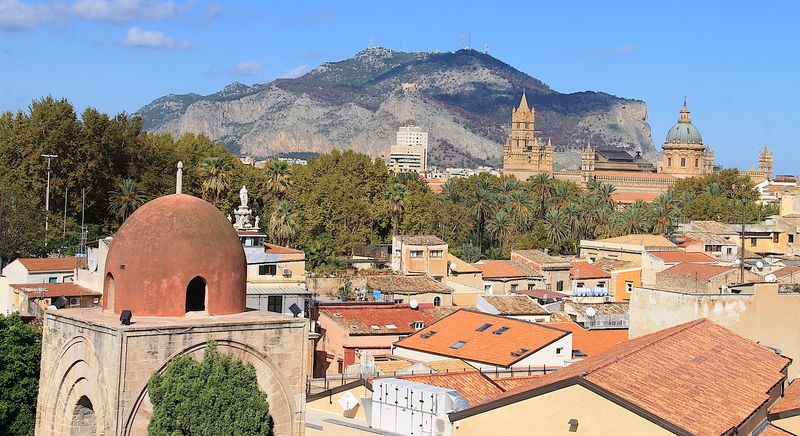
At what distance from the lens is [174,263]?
725 inches

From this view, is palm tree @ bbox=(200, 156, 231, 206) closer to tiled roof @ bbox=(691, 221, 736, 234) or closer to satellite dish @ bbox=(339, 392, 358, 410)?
tiled roof @ bbox=(691, 221, 736, 234)

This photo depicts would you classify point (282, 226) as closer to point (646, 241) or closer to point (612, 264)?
point (612, 264)

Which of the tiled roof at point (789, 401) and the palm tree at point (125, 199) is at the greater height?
the palm tree at point (125, 199)

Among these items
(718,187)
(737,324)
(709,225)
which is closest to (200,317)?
(737,324)

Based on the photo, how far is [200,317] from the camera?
18625 millimetres

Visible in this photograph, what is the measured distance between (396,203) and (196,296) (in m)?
57.6

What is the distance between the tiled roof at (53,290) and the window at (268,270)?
572 cm

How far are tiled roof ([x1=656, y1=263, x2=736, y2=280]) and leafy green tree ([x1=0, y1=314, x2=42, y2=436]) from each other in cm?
2380

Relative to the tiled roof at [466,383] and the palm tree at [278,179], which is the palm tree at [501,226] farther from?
the tiled roof at [466,383]

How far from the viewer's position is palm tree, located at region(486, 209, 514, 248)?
84188 mm

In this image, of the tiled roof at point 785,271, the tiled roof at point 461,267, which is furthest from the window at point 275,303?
the tiled roof at point 461,267

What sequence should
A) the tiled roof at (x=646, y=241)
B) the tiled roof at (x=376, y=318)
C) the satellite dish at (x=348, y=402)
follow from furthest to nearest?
the tiled roof at (x=646, y=241) → the tiled roof at (x=376, y=318) → the satellite dish at (x=348, y=402)

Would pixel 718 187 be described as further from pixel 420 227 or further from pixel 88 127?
pixel 88 127

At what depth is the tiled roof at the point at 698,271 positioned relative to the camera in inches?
1717
